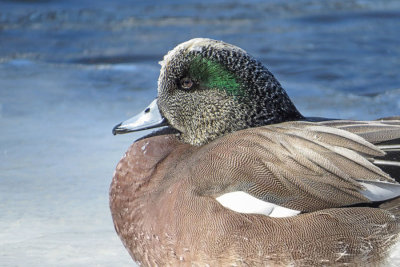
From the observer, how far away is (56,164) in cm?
502

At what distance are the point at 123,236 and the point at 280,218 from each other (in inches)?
30.5

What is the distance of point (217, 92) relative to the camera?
3.98 metres

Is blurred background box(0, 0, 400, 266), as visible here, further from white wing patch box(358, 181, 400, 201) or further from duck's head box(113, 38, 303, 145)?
white wing patch box(358, 181, 400, 201)

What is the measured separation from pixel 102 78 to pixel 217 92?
132 inches

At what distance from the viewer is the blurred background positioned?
4223 millimetres

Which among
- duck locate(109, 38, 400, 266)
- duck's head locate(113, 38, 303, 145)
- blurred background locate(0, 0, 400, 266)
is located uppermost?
duck's head locate(113, 38, 303, 145)

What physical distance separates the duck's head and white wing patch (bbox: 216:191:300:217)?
0.63 meters

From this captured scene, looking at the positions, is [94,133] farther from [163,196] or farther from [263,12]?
[263,12]

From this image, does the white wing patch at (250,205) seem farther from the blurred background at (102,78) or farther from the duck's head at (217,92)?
the blurred background at (102,78)

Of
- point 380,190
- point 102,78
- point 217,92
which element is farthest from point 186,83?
point 102,78

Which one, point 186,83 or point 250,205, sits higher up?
point 186,83

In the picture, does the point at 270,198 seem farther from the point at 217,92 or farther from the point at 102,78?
the point at 102,78

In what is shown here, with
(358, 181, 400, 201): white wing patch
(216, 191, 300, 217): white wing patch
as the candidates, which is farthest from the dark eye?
(358, 181, 400, 201): white wing patch

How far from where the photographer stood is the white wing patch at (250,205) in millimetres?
3393
